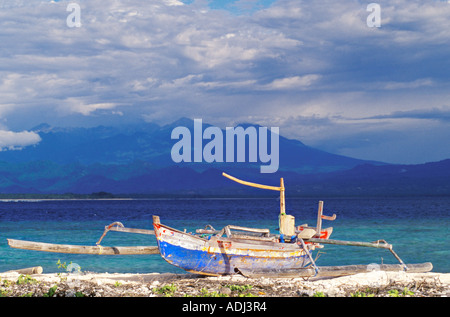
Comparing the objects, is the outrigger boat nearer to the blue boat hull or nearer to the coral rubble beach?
the blue boat hull

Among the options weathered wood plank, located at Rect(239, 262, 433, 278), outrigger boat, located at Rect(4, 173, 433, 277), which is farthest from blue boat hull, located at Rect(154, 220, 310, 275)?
weathered wood plank, located at Rect(239, 262, 433, 278)

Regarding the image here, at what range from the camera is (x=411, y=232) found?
155 ft

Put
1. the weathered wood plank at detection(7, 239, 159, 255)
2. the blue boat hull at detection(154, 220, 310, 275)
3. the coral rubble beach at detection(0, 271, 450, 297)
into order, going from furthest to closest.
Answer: the blue boat hull at detection(154, 220, 310, 275), the weathered wood plank at detection(7, 239, 159, 255), the coral rubble beach at detection(0, 271, 450, 297)

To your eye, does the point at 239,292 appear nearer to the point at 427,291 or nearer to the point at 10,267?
the point at 427,291

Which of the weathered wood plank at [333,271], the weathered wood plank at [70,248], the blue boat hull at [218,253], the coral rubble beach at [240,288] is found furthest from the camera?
the weathered wood plank at [333,271]

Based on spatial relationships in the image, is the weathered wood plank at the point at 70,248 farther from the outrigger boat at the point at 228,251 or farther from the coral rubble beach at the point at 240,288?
the coral rubble beach at the point at 240,288

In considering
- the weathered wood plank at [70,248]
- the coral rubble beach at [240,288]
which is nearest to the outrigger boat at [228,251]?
the weathered wood plank at [70,248]

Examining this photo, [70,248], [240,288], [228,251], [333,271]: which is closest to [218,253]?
[228,251]

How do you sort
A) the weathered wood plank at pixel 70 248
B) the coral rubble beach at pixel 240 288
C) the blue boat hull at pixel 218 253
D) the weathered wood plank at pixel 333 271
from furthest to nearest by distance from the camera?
the weathered wood plank at pixel 333 271 → the blue boat hull at pixel 218 253 → the weathered wood plank at pixel 70 248 → the coral rubble beach at pixel 240 288

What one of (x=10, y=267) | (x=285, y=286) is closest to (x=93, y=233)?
(x=10, y=267)

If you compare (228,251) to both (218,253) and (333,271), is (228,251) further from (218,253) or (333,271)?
(333,271)

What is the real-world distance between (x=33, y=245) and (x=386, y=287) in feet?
33.4

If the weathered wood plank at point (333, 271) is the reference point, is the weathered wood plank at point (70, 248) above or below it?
above

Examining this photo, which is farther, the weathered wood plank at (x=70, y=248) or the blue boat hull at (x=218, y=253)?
the blue boat hull at (x=218, y=253)
